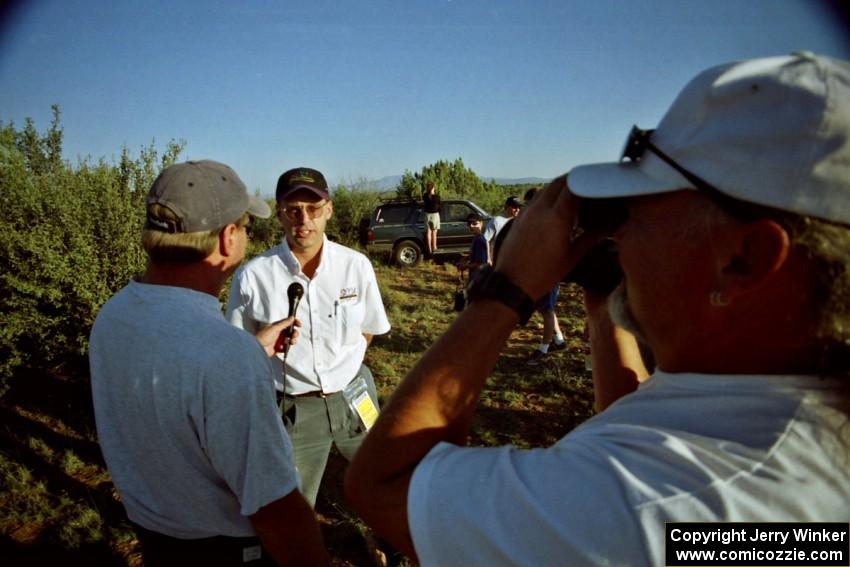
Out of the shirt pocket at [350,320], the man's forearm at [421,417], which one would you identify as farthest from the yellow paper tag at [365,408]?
the man's forearm at [421,417]

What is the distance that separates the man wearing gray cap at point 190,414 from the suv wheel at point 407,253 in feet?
45.5

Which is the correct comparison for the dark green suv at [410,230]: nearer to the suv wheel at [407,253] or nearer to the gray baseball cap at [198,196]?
the suv wheel at [407,253]

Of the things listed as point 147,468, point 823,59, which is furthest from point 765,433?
point 147,468

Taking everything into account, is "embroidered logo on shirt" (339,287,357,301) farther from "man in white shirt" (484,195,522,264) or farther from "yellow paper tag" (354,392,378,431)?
"man in white shirt" (484,195,522,264)

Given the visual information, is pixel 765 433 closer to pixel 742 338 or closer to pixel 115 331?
pixel 742 338

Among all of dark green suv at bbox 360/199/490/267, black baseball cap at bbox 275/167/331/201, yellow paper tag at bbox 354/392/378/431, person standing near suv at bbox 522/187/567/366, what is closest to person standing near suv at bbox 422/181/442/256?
dark green suv at bbox 360/199/490/267

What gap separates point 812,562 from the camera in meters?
0.77

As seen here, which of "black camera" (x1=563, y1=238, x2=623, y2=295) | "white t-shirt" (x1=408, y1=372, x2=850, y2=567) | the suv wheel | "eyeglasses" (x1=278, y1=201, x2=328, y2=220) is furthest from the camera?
the suv wheel

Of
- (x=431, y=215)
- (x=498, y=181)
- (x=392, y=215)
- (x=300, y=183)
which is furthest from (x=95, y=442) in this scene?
(x=498, y=181)

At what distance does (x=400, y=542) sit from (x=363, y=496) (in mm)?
122

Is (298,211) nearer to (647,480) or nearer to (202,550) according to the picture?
(202,550)

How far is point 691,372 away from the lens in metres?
0.88

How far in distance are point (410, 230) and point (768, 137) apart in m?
14.9

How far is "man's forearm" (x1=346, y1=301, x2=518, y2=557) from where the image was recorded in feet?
2.85
